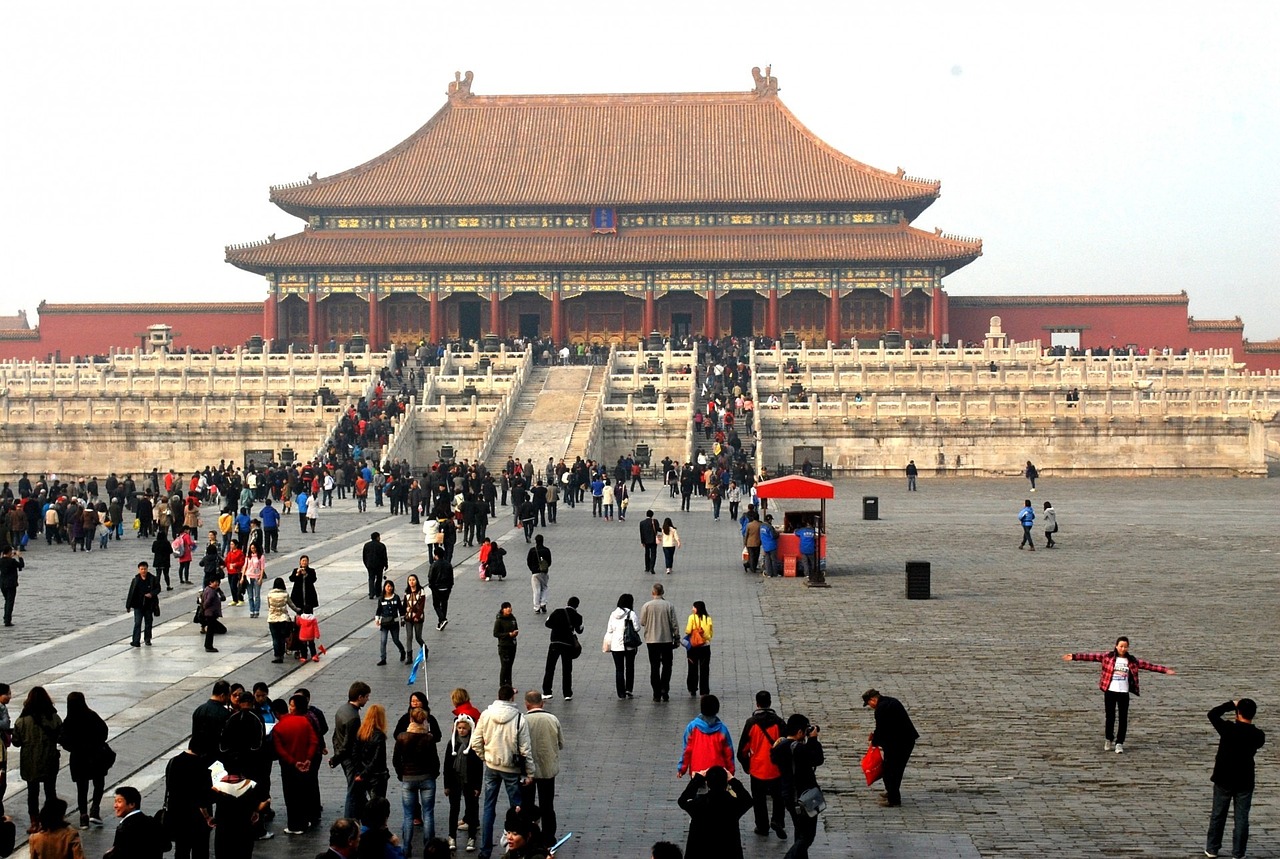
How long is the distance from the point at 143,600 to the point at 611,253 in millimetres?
51707

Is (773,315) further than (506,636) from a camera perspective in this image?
Yes

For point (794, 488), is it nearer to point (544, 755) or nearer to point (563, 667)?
point (563, 667)

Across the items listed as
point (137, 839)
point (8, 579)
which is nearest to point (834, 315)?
point (8, 579)

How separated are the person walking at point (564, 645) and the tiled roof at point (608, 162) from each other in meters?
55.1

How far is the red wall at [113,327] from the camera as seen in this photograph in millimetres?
69312

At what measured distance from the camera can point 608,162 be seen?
2913 inches

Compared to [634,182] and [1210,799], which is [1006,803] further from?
[634,182]

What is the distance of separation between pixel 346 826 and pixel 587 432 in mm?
35609

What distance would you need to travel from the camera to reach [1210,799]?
38.8 feet

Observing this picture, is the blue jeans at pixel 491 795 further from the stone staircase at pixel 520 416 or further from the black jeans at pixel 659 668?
the stone staircase at pixel 520 416

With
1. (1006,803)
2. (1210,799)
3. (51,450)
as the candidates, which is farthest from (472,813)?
(51,450)

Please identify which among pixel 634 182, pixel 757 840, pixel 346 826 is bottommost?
pixel 757 840

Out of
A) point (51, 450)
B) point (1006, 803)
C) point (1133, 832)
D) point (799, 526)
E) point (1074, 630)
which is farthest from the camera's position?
point (51, 450)

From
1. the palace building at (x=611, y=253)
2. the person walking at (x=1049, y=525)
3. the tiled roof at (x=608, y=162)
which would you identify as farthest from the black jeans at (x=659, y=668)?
the tiled roof at (x=608, y=162)
